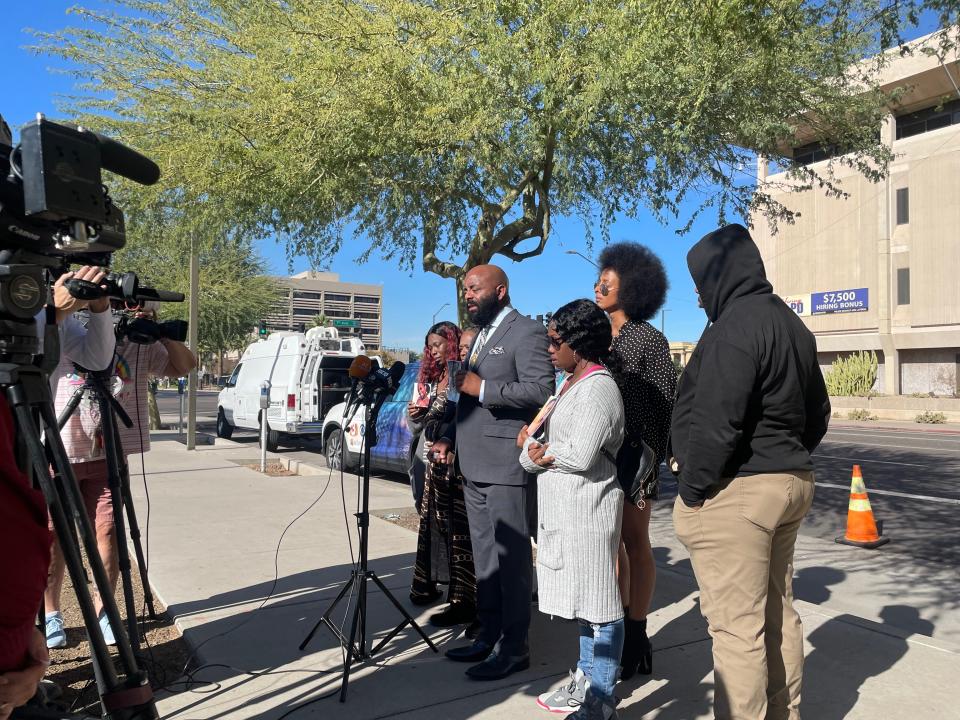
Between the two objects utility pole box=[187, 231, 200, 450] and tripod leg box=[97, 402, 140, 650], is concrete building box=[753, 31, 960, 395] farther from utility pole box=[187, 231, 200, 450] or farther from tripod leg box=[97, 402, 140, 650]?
tripod leg box=[97, 402, 140, 650]

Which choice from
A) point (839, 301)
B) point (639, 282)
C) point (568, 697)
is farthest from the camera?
point (839, 301)

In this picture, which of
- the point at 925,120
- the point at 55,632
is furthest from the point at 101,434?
the point at 925,120

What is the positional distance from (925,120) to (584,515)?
41.7 metres

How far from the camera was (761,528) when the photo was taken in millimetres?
2770

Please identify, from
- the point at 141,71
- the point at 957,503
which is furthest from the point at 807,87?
the point at 141,71

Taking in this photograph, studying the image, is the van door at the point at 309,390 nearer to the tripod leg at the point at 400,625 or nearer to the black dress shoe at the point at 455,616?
the black dress shoe at the point at 455,616

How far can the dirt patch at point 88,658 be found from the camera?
3473 millimetres

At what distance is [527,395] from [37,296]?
2.47 m

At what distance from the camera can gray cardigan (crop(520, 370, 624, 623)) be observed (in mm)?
3121

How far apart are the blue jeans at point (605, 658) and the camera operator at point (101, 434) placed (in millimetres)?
2407

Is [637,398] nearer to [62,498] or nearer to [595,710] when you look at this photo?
[595,710]

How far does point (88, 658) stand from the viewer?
3932 millimetres

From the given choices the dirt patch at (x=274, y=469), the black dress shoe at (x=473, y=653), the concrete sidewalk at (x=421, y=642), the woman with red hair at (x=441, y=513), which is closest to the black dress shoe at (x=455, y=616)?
the woman with red hair at (x=441, y=513)

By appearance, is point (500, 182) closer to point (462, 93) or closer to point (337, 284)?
point (462, 93)
